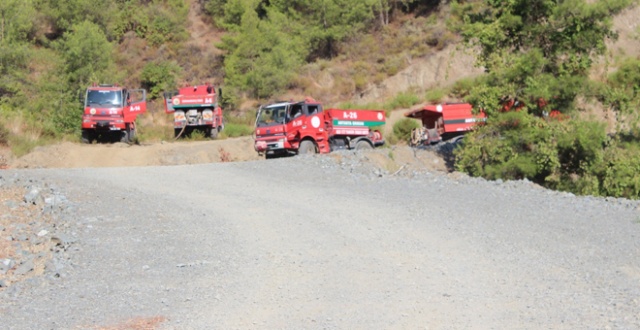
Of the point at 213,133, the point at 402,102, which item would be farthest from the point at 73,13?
the point at 213,133

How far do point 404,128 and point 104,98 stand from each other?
15.5 m

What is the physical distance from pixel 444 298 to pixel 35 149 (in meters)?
27.4

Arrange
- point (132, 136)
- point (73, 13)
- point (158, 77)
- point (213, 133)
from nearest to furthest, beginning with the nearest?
point (132, 136) < point (213, 133) < point (158, 77) < point (73, 13)

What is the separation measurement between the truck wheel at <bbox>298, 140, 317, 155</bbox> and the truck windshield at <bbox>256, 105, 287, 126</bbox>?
112 cm

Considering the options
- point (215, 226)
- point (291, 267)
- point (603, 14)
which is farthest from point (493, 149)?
point (291, 267)

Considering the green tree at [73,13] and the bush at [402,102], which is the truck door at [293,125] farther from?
the green tree at [73,13]

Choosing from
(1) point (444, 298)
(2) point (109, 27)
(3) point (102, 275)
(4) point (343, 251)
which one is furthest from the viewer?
(2) point (109, 27)

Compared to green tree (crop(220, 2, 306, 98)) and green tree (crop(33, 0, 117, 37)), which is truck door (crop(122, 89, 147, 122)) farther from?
green tree (crop(33, 0, 117, 37))

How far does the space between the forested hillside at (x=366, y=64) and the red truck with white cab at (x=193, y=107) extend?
394 cm

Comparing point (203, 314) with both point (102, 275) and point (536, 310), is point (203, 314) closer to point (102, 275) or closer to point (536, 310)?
point (102, 275)

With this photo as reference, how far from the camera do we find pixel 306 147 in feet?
98.5

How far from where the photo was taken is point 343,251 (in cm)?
1295

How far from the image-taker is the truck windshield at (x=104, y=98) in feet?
118

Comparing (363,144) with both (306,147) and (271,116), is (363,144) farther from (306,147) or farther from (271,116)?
(271,116)
